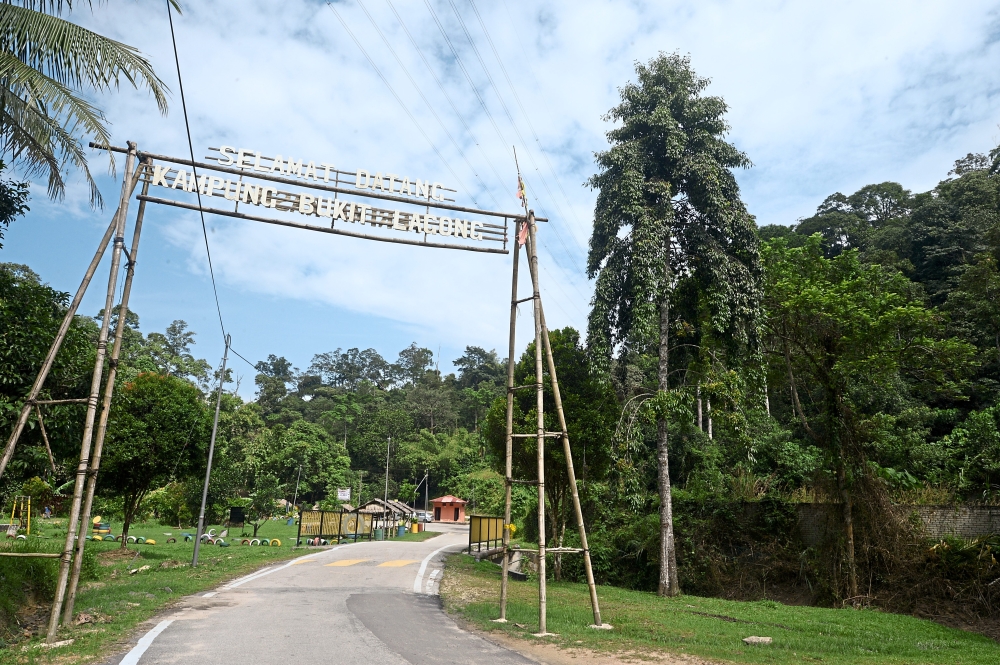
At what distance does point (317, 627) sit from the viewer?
9062 millimetres

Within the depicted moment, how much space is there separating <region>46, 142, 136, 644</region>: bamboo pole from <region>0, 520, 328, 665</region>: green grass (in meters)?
0.48

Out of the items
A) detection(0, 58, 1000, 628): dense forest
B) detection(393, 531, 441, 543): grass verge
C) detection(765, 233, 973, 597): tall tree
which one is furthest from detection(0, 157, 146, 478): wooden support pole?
detection(393, 531, 441, 543): grass verge

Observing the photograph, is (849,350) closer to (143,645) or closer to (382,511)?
(143,645)

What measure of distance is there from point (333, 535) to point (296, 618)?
875 inches

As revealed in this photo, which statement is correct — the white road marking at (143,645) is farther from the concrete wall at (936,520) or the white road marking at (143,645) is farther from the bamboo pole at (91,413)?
the concrete wall at (936,520)

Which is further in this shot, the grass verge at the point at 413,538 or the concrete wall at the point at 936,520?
the grass verge at the point at 413,538

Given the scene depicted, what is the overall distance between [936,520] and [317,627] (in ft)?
49.5

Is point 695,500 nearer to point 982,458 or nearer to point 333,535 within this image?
point 982,458

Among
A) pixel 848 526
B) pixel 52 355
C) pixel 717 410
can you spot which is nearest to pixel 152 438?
pixel 52 355

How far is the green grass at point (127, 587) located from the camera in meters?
7.36

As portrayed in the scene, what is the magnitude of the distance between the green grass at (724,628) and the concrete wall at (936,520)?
120 inches

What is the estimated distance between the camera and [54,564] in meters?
11.1

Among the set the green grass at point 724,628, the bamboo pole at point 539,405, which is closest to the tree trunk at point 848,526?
the green grass at point 724,628

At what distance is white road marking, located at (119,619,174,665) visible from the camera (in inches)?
268
